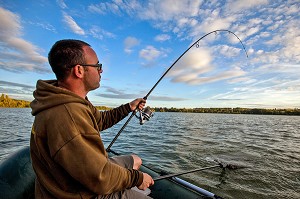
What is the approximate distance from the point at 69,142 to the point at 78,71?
0.71m

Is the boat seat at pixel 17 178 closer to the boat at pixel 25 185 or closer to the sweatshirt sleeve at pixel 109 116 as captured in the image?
the boat at pixel 25 185

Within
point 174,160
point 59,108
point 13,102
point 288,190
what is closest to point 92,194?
point 59,108

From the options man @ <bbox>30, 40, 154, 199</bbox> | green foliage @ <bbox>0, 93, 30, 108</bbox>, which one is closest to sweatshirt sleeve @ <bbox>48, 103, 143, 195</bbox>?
man @ <bbox>30, 40, 154, 199</bbox>

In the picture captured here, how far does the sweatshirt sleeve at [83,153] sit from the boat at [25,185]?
71.5 inches

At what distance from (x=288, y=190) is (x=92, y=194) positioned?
647 centimetres

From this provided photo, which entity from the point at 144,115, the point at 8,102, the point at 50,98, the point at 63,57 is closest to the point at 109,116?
the point at 144,115

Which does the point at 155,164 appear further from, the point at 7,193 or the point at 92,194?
the point at 92,194

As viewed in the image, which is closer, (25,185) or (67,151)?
(67,151)

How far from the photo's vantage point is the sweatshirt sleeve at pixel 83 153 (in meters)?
1.45

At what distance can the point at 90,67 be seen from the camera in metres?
1.97

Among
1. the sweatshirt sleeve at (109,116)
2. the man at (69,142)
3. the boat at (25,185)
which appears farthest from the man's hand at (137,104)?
the man at (69,142)

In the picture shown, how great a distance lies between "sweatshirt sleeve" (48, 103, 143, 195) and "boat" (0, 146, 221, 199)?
1817 millimetres

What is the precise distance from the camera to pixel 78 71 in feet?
6.17

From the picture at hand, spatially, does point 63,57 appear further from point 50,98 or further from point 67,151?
point 67,151
